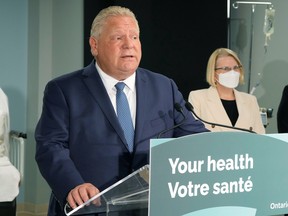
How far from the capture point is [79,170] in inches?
74.7

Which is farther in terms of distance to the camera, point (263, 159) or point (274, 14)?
point (274, 14)

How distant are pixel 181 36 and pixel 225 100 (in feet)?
5.51

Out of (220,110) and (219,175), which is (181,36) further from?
(219,175)

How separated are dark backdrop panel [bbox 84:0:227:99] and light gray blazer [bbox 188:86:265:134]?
154 centimetres

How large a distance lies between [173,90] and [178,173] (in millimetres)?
756

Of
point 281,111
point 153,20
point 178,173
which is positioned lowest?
point 281,111

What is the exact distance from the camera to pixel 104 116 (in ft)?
6.26

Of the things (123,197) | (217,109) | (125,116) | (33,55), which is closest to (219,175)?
(123,197)

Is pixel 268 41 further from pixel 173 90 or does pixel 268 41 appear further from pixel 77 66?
pixel 173 90

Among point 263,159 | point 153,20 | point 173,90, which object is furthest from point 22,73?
point 263,159

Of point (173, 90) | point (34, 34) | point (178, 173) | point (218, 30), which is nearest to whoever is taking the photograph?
point (178, 173)

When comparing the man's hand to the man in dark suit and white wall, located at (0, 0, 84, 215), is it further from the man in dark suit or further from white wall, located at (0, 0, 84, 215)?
white wall, located at (0, 0, 84, 215)

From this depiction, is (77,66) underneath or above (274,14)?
underneath

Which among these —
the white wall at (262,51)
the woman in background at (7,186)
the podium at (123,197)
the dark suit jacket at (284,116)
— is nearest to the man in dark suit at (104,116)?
the podium at (123,197)
